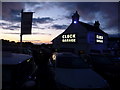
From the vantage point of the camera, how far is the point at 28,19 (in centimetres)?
1231

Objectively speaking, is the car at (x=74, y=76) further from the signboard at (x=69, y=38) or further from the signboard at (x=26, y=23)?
the signboard at (x=69, y=38)

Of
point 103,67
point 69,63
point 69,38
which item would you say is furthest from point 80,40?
point 69,63

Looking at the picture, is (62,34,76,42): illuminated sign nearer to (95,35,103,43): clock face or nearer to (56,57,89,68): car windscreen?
(95,35,103,43): clock face

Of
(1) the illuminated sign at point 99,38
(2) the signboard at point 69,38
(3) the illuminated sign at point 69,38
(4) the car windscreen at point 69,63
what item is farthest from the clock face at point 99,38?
(4) the car windscreen at point 69,63

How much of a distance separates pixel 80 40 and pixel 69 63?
24392 mm

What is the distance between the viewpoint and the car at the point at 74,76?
5.20m

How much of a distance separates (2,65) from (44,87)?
3.86 metres

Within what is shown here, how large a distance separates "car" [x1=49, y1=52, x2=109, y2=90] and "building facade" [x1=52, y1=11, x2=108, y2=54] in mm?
23329

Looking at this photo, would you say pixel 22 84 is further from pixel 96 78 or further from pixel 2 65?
pixel 96 78

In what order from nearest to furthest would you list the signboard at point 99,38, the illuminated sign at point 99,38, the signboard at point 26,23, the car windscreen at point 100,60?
the car windscreen at point 100,60
the signboard at point 26,23
the signboard at point 99,38
the illuminated sign at point 99,38

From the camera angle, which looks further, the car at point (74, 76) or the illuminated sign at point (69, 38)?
the illuminated sign at point (69, 38)

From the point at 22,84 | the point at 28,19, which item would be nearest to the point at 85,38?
the point at 28,19

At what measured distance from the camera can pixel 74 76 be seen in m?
5.81

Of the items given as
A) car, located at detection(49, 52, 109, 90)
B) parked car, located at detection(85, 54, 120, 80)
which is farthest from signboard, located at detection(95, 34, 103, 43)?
car, located at detection(49, 52, 109, 90)
